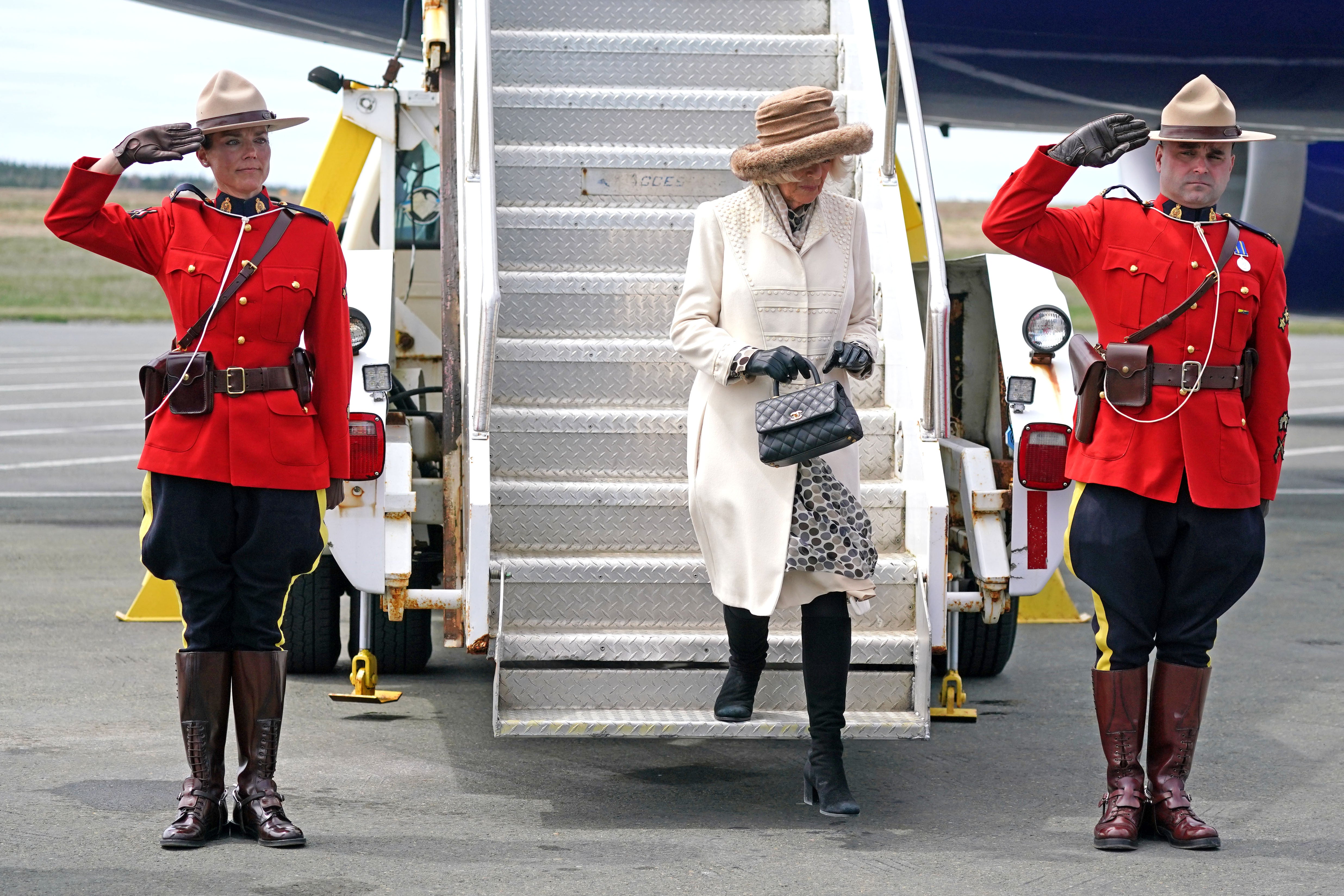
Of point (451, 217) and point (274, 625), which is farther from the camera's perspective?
point (451, 217)

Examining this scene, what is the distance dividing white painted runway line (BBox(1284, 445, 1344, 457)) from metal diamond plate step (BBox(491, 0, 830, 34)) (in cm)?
933

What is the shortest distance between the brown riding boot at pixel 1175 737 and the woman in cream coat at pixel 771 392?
0.82m

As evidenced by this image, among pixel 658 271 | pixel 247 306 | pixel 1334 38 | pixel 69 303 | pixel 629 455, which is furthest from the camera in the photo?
pixel 69 303

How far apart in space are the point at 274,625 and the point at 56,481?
26.4 feet

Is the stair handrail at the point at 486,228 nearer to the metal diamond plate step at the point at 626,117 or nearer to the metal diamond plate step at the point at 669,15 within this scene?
the metal diamond plate step at the point at 626,117

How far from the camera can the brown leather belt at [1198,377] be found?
4.27 meters

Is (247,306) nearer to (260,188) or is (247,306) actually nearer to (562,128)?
(260,188)

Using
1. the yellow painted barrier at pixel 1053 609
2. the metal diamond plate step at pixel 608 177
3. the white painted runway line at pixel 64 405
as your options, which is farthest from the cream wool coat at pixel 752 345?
the white painted runway line at pixel 64 405

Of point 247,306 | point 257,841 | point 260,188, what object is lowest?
point 257,841

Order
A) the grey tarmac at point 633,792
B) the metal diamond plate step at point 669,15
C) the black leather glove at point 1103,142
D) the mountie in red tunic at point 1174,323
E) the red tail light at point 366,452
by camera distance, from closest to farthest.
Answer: the grey tarmac at point 633,792
the black leather glove at point 1103,142
the mountie in red tunic at point 1174,323
the red tail light at point 366,452
the metal diamond plate step at point 669,15

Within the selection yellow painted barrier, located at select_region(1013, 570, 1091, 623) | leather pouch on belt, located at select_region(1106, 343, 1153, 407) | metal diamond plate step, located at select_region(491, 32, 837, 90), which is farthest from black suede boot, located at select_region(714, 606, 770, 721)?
yellow painted barrier, located at select_region(1013, 570, 1091, 623)

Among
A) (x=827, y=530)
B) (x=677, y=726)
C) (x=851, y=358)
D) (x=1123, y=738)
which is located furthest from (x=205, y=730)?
(x=1123, y=738)

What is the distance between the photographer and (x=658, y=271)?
5.89 meters

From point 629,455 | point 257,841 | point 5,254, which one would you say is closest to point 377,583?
point 629,455
